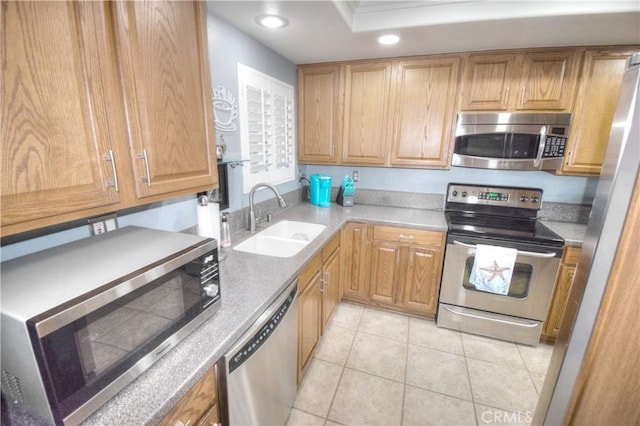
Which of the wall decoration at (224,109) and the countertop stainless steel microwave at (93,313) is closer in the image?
the countertop stainless steel microwave at (93,313)

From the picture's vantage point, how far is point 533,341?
2.17 m

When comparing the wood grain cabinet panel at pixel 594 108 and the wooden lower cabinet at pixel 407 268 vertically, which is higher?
the wood grain cabinet panel at pixel 594 108

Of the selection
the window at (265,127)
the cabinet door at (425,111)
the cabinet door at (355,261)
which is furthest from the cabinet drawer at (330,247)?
the cabinet door at (425,111)

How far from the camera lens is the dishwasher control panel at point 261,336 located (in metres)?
0.98

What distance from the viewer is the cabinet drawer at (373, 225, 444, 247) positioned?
2.27 metres

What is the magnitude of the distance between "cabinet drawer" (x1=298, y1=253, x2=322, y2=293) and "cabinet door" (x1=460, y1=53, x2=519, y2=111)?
1.70m

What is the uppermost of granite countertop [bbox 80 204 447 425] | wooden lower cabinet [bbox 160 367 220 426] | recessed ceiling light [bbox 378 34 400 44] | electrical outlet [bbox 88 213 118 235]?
recessed ceiling light [bbox 378 34 400 44]

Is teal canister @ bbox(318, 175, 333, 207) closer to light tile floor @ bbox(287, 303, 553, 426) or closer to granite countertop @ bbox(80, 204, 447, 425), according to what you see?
granite countertop @ bbox(80, 204, 447, 425)

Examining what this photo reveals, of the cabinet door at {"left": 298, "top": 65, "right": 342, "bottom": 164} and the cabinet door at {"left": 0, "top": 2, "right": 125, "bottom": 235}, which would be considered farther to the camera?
the cabinet door at {"left": 298, "top": 65, "right": 342, "bottom": 164}

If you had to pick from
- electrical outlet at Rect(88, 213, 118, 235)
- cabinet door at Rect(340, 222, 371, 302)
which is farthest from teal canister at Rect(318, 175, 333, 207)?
electrical outlet at Rect(88, 213, 118, 235)

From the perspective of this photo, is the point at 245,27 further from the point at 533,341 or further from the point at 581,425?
the point at 533,341

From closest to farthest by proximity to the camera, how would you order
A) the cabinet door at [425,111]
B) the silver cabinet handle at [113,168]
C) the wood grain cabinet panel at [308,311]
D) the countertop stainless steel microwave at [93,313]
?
the countertop stainless steel microwave at [93,313], the silver cabinet handle at [113,168], the wood grain cabinet panel at [308,311], the cabinet door at [425,111]

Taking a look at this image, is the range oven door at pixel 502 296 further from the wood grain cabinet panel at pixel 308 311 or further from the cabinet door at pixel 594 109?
the wood grain cabinet panel at pixel 308 311

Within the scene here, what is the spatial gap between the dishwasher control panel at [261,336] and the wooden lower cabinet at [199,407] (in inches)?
3.3
